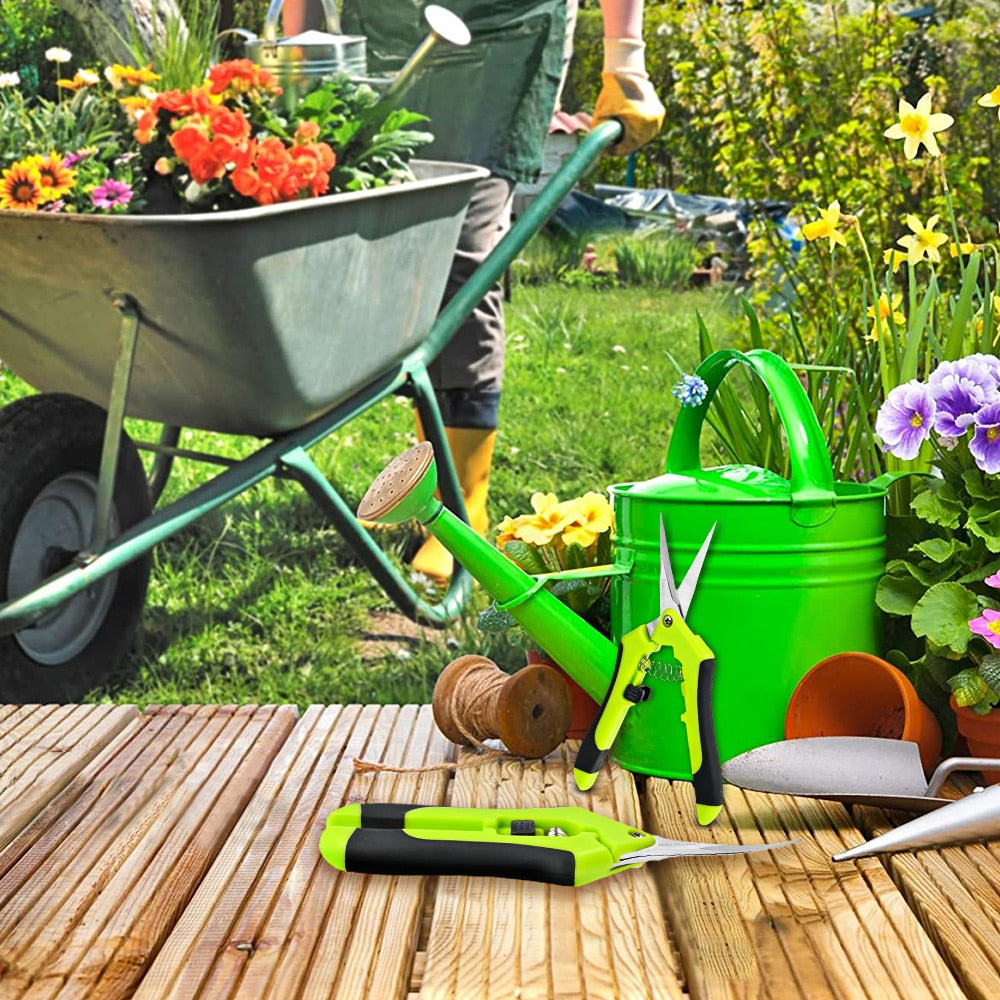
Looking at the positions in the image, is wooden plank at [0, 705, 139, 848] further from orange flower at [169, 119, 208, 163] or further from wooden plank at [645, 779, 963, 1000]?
orange flower at [169, 119, 208, 163]

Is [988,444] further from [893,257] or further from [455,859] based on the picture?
[893,257]

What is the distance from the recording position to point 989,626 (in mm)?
1003

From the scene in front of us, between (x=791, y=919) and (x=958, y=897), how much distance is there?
A: 0.10 m

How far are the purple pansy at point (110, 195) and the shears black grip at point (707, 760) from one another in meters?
1.36

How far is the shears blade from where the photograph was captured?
0.97m

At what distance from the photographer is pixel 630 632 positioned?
1020 millimetres

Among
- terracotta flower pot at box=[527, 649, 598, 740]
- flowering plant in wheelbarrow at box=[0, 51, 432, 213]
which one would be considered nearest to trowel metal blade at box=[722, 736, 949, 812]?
terracotta flower pot at box=[527, 649, 598, 740]

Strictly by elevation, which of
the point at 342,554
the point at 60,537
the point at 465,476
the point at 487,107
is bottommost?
the point at 342,554

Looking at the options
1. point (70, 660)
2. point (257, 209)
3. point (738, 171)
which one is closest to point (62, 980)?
point (257, 209)

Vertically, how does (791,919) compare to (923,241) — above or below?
below

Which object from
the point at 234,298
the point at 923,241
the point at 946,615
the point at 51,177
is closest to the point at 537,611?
the point at 946,615

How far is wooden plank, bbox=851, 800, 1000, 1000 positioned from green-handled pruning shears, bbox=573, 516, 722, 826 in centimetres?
11

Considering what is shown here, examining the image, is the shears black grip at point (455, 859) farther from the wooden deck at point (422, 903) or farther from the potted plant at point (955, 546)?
the potted plant at point (955, 546)

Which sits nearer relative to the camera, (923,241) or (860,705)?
(860,705)
